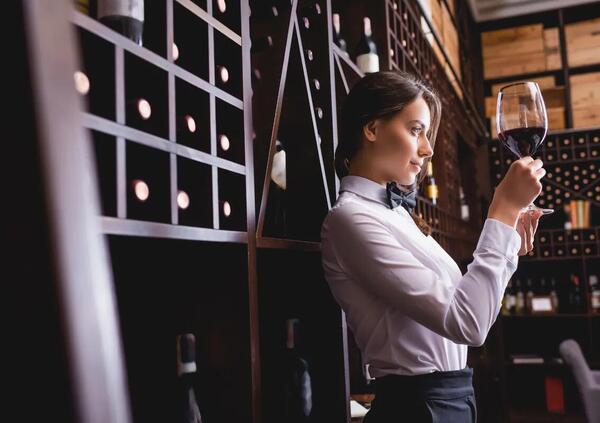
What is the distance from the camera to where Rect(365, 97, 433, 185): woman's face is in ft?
4.38

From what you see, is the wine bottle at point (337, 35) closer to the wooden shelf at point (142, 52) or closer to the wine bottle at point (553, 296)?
the wooden shelf at point (142, 52)

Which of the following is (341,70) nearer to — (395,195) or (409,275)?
(395,195)

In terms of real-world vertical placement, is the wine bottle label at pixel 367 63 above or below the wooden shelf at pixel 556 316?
above

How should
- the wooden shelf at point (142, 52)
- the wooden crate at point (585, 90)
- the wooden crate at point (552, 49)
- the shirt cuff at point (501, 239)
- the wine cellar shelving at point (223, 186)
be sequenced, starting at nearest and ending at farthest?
the wooden shelf at point (142, 52) < the wine cellar shelving at point (223, 186) < the shirt cuff at point (501, 239) < the wooden crate at point (585, 90) < the wooden crate at point (552, 49)

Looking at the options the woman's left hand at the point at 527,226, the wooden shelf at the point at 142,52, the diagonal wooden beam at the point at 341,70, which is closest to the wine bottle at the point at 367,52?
the diagonal wooden beam at the point at 341,70

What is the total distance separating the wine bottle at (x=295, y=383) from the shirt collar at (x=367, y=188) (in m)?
0.39

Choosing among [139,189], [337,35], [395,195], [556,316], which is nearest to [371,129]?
[395,195]

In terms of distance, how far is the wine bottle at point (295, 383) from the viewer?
149cm

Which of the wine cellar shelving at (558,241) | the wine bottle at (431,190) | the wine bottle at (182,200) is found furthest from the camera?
the wine cellar shelving at (558,241)

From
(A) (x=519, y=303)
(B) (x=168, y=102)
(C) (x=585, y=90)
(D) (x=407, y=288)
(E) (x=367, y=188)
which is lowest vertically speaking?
(A) (x=519, y=303)

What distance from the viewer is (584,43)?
535 cm

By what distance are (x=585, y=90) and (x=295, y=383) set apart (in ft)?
16.1

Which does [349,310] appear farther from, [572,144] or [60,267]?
[572,144]

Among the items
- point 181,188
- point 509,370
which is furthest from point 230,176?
point 509,370
